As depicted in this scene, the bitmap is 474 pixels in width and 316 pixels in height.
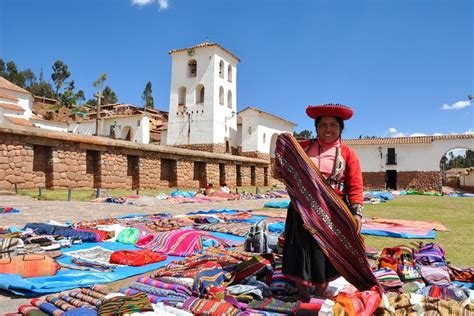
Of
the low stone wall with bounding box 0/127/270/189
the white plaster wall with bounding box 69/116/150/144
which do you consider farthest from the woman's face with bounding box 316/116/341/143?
the white plaster wall with bounding box 69/116/150/144

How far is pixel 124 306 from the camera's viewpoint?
2.26 m

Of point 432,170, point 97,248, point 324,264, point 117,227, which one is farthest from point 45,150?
point 432,170

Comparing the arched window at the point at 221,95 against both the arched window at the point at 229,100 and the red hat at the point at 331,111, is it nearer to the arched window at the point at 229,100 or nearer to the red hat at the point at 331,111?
the arched window at the point at 229,100

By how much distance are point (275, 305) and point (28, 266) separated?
8.02 ft

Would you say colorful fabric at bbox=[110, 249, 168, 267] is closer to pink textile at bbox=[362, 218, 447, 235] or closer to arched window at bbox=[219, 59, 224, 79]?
pink textile at bbox=[362, 218, 447, 235]

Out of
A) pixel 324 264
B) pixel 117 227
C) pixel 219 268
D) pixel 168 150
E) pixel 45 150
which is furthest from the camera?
pixel 168 150

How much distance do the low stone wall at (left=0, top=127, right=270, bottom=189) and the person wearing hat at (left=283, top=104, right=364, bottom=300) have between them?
1143cm

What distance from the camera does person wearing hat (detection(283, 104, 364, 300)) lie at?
8.67ft

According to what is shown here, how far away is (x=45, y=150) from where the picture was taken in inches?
499

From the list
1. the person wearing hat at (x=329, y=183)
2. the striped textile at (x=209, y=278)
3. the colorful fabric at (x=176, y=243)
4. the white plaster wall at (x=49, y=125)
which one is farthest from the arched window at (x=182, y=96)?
the person wearing hat at (x=329, y=183)

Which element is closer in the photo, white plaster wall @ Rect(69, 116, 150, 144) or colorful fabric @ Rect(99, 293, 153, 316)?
colorful fabric @ Rect(99, 293, 153, 316)

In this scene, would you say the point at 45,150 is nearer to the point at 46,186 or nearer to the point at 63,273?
the point at 46,186

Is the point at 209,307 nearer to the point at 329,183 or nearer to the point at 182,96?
the point at 329,183

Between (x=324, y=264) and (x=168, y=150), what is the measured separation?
52.3 ft
